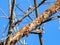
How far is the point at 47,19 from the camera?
61.5 inches

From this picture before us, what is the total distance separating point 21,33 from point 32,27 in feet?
0.31

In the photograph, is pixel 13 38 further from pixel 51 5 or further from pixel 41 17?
pixel 51 5

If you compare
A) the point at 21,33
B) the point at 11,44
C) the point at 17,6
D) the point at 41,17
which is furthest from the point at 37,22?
the point at 17,6

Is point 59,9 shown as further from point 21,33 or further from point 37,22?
point 21,33

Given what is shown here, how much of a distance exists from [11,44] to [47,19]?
1.08 ft

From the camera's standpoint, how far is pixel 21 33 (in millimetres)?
1531

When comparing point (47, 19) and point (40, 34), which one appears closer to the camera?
point (47, 19)

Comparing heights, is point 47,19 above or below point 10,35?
Answer: above

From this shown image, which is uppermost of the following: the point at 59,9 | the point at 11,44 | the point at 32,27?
the point at 59,9

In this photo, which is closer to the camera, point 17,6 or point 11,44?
point 11,44

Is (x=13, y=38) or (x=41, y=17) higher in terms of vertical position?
(x=41, y=17)

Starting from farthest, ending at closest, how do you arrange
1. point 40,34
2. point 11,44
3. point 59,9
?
point 40,34
point 59,9
point 11,44

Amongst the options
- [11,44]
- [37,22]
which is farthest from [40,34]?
[11,44]

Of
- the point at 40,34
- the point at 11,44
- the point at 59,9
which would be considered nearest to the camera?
the point at 11,44
